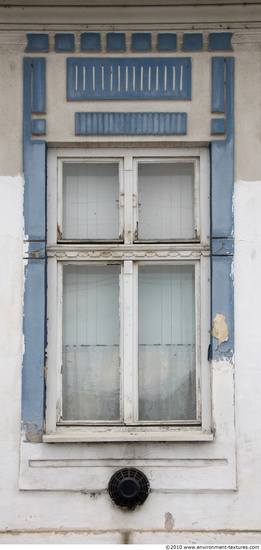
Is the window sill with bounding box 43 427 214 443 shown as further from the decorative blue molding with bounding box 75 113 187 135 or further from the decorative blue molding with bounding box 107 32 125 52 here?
the decorative blue molding with bounding box 107 32 125 52

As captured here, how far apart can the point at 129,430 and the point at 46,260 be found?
3.78 feet

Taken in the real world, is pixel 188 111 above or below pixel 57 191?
above

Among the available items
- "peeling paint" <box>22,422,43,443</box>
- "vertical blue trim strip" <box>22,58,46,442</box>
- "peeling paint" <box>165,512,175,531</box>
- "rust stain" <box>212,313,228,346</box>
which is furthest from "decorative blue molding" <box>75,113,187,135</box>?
"peeling paint" <box>165,512,175,531</box>

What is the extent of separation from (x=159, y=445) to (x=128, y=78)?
7.32 feet

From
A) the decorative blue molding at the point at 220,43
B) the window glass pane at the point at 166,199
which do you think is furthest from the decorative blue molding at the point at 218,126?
the decorative blue molding at the point at 220,43

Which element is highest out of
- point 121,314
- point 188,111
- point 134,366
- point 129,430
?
point 188,111

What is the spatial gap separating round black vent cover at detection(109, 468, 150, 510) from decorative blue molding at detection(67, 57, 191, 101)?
7.43ft

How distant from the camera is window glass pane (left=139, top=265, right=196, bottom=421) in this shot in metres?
4.79

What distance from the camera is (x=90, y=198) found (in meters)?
4.90

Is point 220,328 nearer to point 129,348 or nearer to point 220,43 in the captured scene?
point 129,348

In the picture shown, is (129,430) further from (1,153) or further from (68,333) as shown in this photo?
(1,153)

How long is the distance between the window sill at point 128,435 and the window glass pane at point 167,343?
0.11m

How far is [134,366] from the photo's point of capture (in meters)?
4.77

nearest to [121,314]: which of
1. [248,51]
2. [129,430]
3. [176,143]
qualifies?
[129,430]
